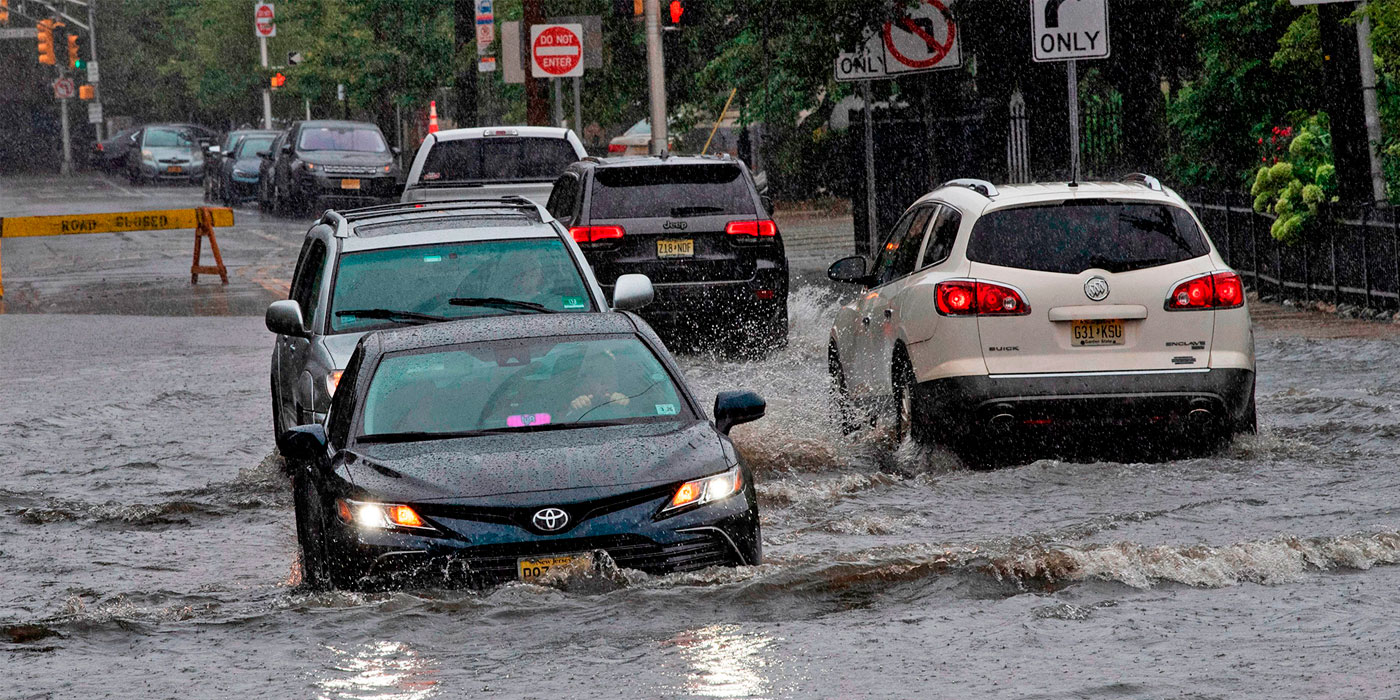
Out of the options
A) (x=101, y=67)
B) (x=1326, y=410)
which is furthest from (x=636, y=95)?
(x=101, y=67)

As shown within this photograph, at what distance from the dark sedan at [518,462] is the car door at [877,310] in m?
3.28

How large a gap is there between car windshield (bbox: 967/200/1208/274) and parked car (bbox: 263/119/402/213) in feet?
86.5

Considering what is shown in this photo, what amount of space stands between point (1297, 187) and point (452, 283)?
10.2 metres

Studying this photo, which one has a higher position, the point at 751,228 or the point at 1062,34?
the point at 1062,34

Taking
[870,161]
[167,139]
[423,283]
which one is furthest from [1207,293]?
[167,139]

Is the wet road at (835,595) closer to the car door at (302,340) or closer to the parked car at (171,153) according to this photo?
the car door at (302,340)

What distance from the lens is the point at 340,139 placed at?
39.0 m

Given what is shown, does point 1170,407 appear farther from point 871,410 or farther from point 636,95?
point 636,95

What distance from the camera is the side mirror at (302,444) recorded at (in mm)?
8336

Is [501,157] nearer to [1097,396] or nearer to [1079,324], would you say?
[1079,324]

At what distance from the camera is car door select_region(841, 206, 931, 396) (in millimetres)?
12101

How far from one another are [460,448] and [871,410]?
473 cm

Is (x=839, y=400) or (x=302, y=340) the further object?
(x=839, y=400)

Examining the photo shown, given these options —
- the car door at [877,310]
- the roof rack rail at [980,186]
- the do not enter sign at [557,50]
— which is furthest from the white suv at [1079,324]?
the do not enter sign at [557,50]
